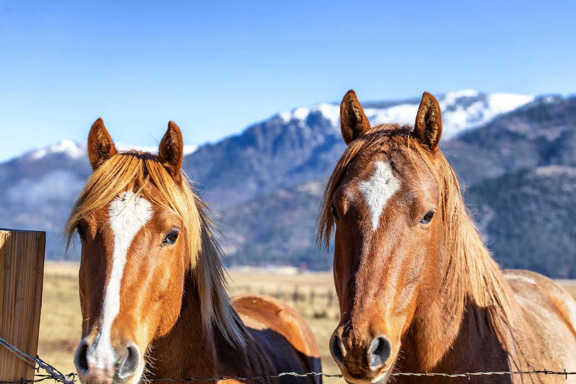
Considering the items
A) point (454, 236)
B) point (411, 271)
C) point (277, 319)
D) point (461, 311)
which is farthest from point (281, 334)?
point (411, 271)

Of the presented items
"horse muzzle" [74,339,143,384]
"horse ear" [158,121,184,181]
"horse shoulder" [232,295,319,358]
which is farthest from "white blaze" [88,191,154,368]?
"horse shoulder" [232,295,319,358]

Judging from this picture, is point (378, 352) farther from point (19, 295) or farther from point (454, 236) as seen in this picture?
point (19, 295)

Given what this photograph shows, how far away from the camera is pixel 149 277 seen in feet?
9.46

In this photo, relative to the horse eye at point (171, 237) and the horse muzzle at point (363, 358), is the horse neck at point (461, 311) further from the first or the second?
the horse eye at point (171, 237)

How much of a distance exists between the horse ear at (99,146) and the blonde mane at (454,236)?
1.28m

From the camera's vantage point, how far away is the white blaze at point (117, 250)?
257 cm

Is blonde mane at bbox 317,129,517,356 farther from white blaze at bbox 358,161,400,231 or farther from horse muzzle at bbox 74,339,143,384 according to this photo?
horse muzzle at bbox 74,339,143,384

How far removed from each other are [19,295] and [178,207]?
92cm

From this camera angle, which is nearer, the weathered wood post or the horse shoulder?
the weathered wood post

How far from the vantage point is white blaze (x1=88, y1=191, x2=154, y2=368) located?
2.57 metres

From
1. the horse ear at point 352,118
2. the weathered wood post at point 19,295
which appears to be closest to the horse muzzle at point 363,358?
the horse ear at point 352,118

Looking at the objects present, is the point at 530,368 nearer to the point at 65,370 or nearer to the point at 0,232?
the point at 0,232

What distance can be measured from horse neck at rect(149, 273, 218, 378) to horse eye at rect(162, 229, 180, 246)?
1.26 feet

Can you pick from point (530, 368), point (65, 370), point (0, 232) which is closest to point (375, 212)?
point (530, 368)
